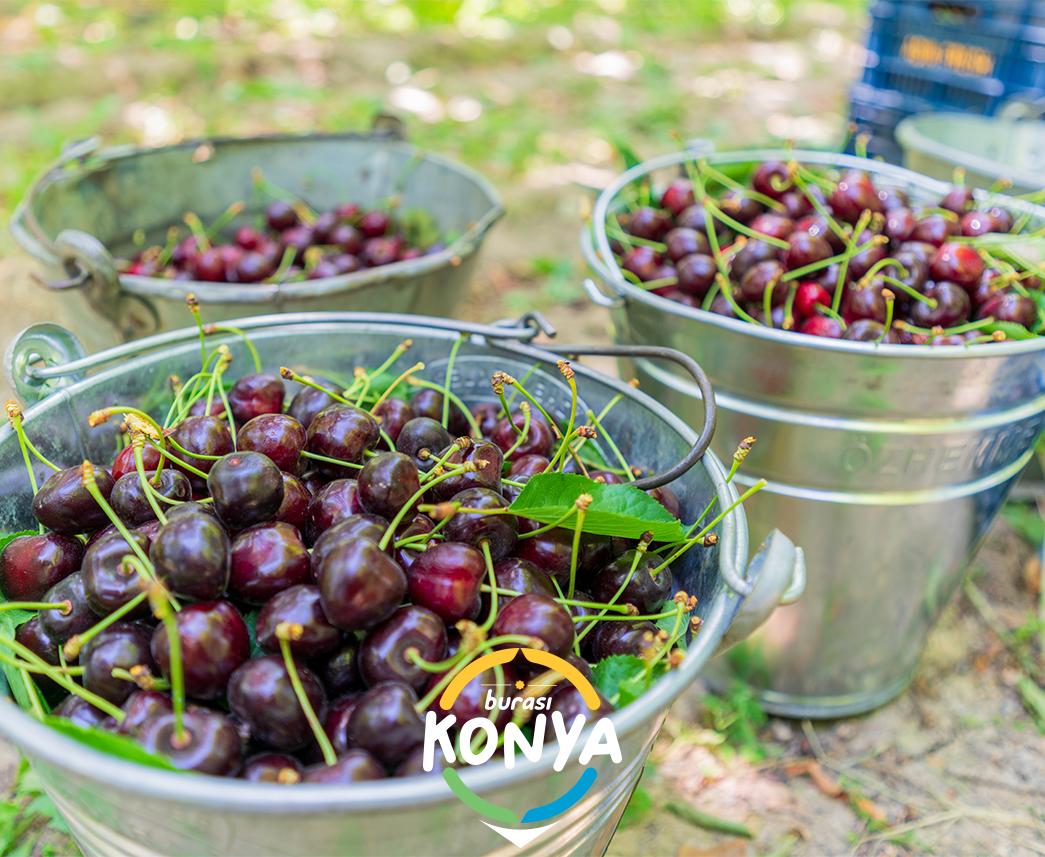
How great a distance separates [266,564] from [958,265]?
1.54m

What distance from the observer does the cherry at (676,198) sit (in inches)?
88.7

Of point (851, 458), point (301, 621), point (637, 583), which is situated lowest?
point (851, 458)

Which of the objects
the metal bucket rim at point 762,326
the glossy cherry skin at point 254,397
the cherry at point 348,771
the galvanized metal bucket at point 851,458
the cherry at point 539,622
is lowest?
the galvanized metal bucket at point 851,458

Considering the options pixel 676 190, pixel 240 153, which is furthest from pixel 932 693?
pixel 240 153

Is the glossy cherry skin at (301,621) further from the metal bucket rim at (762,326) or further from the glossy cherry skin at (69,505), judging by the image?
the metal bucket rim at (762,326)

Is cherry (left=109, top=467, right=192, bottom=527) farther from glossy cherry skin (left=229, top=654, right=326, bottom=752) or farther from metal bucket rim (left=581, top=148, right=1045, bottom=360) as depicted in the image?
metal bucket rim (left=581, top=148, right=1045, bottom=360)

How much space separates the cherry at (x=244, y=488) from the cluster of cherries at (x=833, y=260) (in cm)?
103

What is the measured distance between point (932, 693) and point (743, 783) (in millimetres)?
592

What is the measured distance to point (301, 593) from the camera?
3.55 feet

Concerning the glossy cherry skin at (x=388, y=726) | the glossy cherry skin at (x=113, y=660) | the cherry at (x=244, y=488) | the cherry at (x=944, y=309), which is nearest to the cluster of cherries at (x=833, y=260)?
the cherry at (x=944, y=309)

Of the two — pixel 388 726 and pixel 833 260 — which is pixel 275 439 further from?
pixel 833 260

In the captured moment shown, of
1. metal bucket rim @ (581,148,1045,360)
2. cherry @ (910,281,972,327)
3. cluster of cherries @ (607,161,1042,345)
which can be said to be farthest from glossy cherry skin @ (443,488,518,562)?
cherry @ (910,281,972,327)

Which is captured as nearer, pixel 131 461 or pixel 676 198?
pixel 131 461

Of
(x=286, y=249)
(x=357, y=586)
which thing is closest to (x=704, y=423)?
(x=357, y=586)
